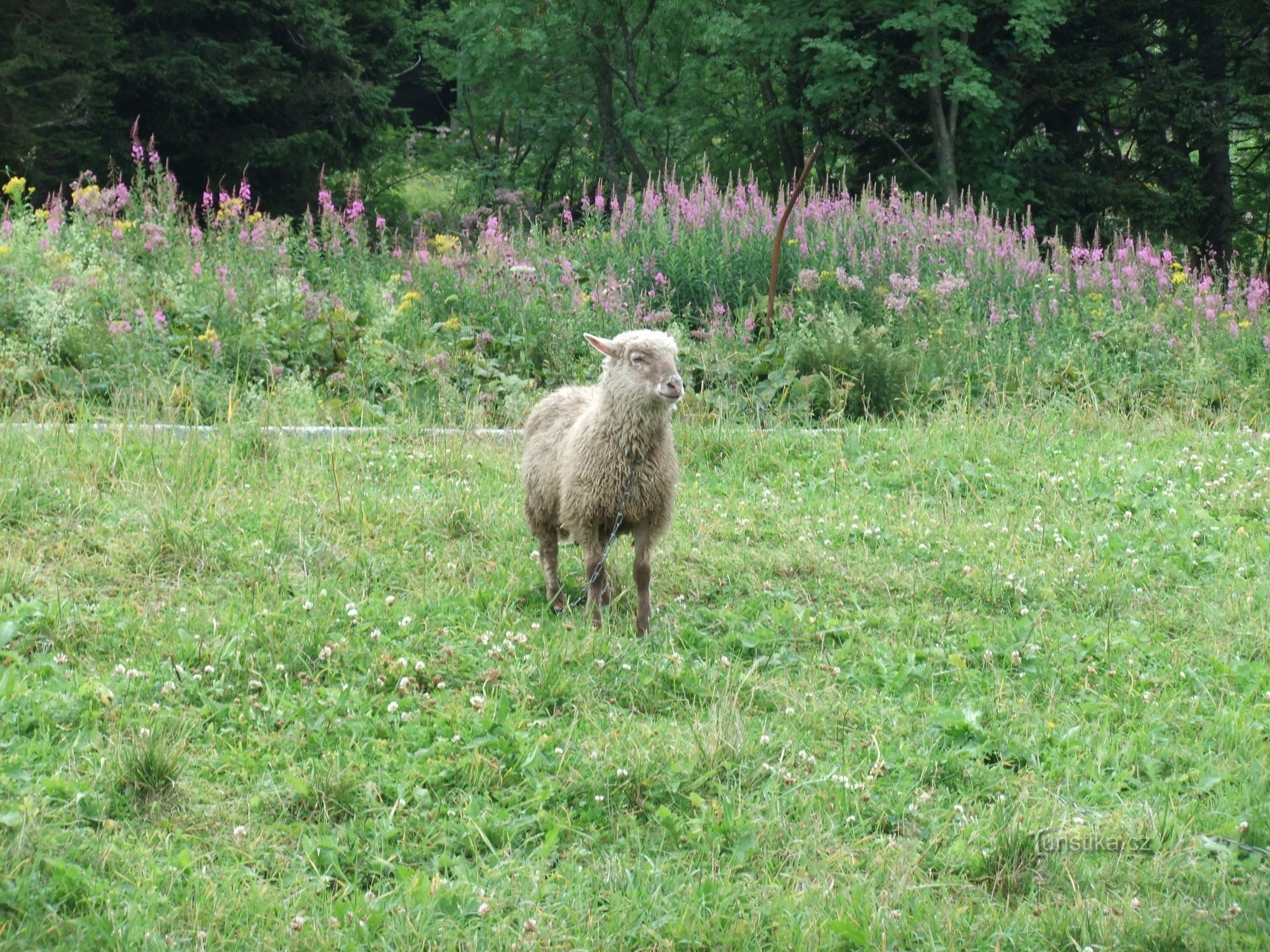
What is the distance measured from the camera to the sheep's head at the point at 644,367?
5199 mm

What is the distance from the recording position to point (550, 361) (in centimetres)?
942

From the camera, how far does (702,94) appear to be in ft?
71.9

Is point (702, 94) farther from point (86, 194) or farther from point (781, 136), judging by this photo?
point (86, 194)

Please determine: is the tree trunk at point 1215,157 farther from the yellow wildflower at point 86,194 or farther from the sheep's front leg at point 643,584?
the sheep's front leg at point 643,584

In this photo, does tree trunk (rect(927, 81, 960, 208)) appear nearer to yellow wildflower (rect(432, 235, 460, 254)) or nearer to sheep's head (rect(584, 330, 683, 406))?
yellow wildflower (rect(432, 235, 460, 254))

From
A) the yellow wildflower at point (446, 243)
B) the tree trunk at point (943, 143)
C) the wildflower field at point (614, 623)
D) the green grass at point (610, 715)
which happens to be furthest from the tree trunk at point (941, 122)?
the green grass at point (610, 715)

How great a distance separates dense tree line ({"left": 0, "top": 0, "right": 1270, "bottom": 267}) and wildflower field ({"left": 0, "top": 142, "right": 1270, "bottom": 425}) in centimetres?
569

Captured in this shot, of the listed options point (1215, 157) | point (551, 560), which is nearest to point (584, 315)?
point (551, 560)

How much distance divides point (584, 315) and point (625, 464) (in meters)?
4.46

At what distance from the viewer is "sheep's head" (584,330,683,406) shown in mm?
5199

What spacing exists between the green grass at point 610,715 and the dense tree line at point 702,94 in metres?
11.2

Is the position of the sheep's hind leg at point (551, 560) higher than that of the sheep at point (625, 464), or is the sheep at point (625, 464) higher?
the sheep at point (625, 464)

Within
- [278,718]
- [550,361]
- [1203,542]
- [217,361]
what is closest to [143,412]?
[217,361]
